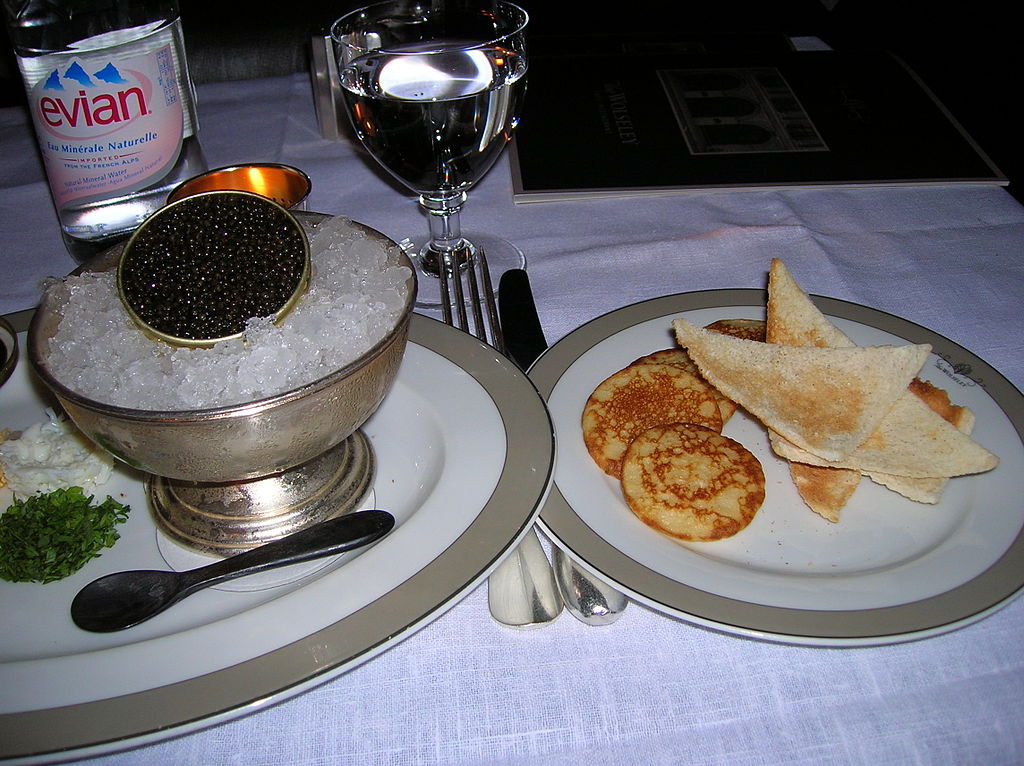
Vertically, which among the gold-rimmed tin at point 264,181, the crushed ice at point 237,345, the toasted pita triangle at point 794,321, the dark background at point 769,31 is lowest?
the dark background at point 769,31

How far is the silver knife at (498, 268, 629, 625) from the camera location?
0.77m

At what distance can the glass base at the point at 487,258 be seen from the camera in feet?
4.21

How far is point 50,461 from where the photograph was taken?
929 millimetres

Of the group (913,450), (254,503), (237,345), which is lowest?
(254,503)

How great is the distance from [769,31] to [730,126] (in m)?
0.99

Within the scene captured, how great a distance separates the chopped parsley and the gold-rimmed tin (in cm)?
63

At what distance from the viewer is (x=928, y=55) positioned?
321cm

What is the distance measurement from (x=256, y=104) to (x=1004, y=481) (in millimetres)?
1687

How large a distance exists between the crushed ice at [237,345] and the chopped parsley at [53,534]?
0.63 feet

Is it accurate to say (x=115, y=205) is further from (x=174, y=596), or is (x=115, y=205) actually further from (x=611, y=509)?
(x=611, y=509)

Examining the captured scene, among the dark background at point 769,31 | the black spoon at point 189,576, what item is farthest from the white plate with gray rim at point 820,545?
the dark background at point 769,31

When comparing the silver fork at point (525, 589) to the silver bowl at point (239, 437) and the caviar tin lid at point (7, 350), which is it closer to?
the silver bowl at point (239, 437)

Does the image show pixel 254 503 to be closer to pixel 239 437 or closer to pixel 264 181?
pixel 239 437

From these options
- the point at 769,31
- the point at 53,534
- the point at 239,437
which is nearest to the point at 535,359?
the point at 239,437
